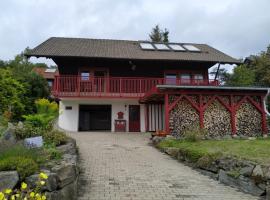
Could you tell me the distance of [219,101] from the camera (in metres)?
14.2

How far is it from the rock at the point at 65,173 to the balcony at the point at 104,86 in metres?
11.4

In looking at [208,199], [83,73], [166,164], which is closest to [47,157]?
[208,199]

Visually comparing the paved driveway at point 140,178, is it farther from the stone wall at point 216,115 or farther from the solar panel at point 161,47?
the solar panel at point 161,47

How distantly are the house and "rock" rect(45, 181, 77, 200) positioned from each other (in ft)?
26.7

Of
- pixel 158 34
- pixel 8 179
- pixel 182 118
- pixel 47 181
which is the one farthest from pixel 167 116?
pixel 158 34

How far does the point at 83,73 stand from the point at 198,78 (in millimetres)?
7589

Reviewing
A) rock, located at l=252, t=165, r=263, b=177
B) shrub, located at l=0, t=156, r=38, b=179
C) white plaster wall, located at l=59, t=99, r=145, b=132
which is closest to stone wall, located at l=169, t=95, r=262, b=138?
white plaster wall, located at l=59, t=99, r=145, b=132

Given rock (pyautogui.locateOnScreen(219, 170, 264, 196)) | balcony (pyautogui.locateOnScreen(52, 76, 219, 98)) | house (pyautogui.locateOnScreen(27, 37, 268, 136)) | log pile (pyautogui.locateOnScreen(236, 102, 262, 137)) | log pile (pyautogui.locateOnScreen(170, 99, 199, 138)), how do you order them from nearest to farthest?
rock (pyautogui.locateOnScreen(219, 170, 264, 196)) → log pile (pyautogui.locateOnScreen(170, 99, 199, 138)) → house (pyautogui.locateOnScreen(27, 37, 268, 136)) → log pile (pyautogui.locateOnScreen(236, 102, 262, 137)) → balcony (pyautogui.locateOnScreen(52, 76, 219, 98))

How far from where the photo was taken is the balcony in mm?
16891

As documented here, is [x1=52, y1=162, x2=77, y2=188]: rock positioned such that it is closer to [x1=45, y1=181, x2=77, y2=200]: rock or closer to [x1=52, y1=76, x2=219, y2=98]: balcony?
[x1=45, y1=181, x2=77, y2=200]: rock

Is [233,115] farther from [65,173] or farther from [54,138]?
[65,173]

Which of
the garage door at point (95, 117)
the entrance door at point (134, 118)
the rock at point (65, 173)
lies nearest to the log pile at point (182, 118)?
the entrance door at point (134, 118)

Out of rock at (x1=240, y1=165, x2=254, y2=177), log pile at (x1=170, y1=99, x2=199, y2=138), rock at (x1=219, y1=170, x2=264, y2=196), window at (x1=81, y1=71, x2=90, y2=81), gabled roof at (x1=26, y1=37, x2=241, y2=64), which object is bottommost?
rock at (x1=219, y1=170, x2=264, y2=196)

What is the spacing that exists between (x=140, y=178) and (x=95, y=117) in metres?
11.5
